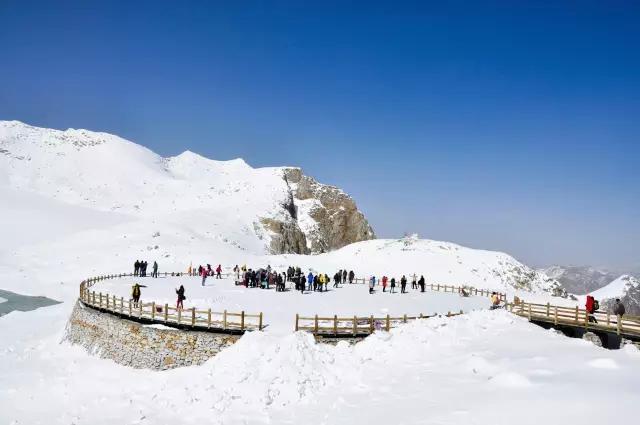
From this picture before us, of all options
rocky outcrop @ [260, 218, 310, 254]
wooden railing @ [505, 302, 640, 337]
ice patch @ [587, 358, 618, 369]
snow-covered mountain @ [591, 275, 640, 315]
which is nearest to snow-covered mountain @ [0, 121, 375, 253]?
rocky outcrop @ [260, 218, 310, 254]

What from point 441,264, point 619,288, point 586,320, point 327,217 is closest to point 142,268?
point 441,264

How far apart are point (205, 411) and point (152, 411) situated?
2.68m

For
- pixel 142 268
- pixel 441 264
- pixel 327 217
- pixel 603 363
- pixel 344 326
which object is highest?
pixel 327 217

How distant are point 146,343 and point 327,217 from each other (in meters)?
94.1

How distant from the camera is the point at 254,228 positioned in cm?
8788

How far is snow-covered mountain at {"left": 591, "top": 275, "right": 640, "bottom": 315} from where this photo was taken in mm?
65562

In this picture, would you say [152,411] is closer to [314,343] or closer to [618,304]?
[314,343]

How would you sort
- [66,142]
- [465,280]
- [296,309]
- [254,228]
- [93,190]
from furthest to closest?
[66,142], [93,190], [254,228], [465,280], [296,309]

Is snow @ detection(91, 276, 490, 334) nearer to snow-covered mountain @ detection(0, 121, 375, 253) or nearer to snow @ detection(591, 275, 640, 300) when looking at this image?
snow-covered mountain @ detection(0, 121, 375, 253)

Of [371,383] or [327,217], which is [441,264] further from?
[327,217]

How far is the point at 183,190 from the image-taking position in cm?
11038

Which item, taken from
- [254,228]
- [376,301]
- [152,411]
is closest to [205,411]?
[152,411]

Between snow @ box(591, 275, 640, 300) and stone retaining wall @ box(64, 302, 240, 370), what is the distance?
6279 cm

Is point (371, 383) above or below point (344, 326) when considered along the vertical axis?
below
